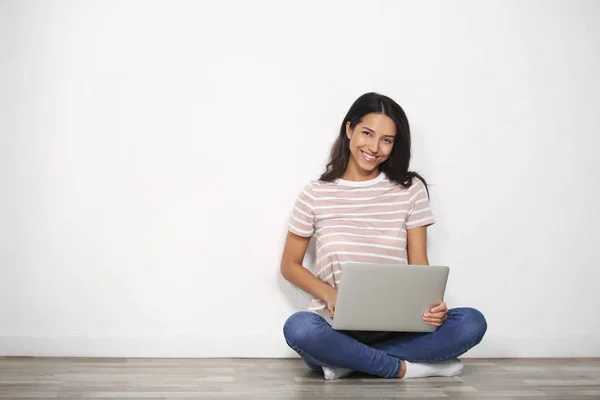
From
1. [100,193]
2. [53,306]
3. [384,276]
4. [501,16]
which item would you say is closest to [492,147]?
[501,16]

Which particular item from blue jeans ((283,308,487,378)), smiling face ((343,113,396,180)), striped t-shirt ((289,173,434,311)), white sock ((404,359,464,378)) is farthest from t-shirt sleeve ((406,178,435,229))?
white sock ((404,359,464,378))

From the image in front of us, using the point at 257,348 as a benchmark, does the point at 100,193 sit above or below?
above

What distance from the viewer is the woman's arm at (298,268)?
266cm

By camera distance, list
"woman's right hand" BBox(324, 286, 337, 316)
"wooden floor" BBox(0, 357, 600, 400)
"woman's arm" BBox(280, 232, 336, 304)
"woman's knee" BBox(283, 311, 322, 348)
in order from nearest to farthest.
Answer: "wooden floor" BBox(0, 357, 600, 400) → "woman's knee" BBox(283, 311, 322, 348) → "woman's right hand" BBox(324, 286, 337, 316) → "woman's arm" BBox(280, 232, 336, 304)

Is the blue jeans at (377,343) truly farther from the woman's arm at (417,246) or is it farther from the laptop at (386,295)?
the woman's arm at (417,246)

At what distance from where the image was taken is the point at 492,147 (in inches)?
119

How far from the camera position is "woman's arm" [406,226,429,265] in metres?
2.73

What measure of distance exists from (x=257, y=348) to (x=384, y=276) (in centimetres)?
76

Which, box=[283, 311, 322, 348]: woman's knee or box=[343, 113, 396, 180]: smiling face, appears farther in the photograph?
box=[343, 113, 396, 180]: smiling face

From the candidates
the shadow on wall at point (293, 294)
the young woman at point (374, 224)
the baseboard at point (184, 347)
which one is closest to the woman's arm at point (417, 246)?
the young woman at point (374, 224)

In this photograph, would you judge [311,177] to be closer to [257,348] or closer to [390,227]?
[390,227]

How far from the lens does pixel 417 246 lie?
2.74m

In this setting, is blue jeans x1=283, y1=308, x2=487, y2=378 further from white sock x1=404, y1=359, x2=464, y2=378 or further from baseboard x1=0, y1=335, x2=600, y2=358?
baseboard x1=0, y1=335, x2=600, y2=358

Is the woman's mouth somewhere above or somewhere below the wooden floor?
above
